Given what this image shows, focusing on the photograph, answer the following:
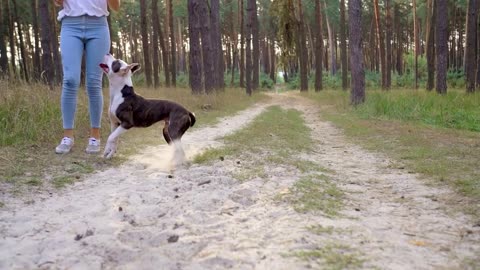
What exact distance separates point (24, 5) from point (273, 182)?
96.5 ft

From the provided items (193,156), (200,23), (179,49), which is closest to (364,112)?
(200,23)

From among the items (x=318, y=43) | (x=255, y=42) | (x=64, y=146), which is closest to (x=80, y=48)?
(x=64, y=146)

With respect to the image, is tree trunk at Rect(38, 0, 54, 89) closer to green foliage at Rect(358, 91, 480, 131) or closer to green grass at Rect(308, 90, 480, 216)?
green grass at Rect(308, 90, 480, 216)

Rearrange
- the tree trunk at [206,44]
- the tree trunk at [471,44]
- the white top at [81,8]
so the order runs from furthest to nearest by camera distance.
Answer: the tree trunk at [471,44] < the tree trunk at [206,44] < the white top at [81,8]

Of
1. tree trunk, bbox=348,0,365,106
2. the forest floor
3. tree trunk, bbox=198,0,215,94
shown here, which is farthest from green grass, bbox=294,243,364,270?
tree trunk, bbox=198,0,215,94

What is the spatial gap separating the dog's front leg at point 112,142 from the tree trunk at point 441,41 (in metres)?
14.3

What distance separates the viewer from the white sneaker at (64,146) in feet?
17.8

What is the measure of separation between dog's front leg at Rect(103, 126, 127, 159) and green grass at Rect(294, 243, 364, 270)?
329cm

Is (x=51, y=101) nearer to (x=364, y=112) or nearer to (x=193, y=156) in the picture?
(x=193, y=156)

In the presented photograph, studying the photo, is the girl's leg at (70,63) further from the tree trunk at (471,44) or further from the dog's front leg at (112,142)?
the tree trunk at (471,44)

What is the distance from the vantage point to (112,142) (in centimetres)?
523

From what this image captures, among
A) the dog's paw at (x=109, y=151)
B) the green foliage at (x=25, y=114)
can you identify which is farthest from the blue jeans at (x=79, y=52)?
the green foliage at (x=25, y=114)

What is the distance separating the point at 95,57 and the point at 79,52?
20cm

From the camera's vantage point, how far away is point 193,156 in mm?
5504
